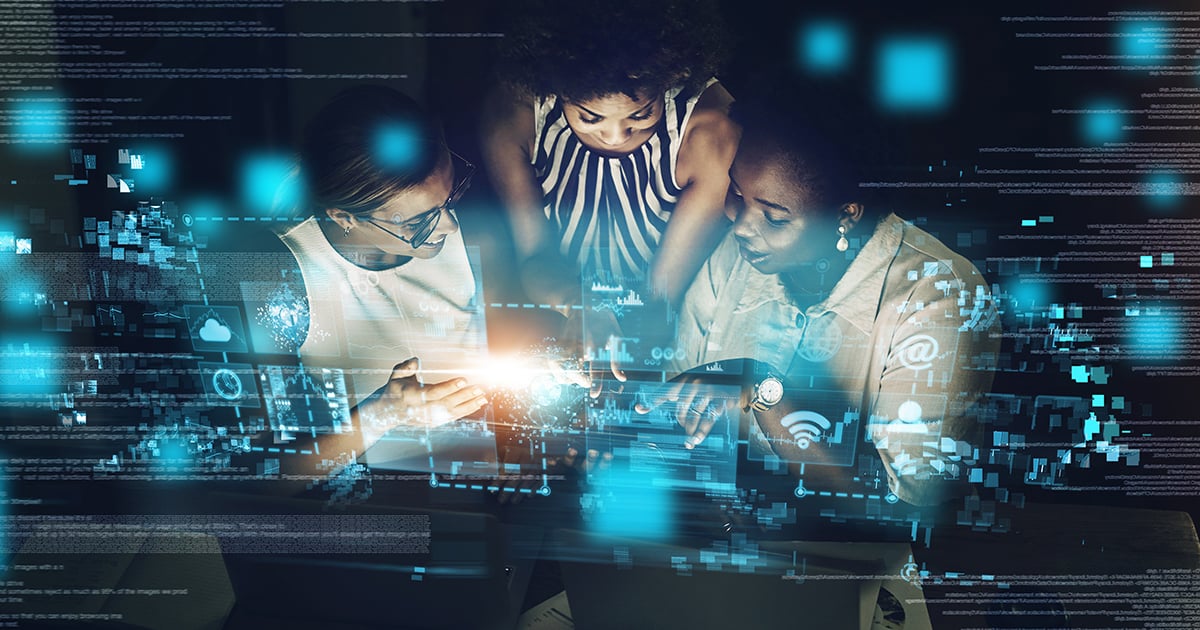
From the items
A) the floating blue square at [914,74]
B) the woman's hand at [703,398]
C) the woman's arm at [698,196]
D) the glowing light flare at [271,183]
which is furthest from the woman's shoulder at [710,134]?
the glowing light flare at [271,183]

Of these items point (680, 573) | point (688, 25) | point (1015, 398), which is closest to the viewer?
point (688, 25)

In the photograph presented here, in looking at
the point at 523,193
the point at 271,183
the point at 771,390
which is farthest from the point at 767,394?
the point at 271,183

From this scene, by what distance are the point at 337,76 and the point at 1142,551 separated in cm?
176

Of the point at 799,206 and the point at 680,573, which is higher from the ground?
the point at 799,206

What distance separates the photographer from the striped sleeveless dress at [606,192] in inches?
46.9

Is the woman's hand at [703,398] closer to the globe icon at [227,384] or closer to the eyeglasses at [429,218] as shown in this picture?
the eyeglasses at [429,218]

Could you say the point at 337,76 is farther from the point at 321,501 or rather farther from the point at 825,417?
the point at 825,417

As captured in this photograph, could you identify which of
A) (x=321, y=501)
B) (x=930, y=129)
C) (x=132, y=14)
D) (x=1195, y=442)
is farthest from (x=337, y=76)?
(x=1195, y=442)

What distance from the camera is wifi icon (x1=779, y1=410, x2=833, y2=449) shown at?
1261 mm

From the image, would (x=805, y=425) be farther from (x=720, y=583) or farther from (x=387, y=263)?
(x=387, y=263)

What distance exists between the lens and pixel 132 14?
125 centimetres

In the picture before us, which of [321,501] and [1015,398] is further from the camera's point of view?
[321,501]

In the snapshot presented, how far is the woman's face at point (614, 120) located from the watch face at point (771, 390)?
1.62ft

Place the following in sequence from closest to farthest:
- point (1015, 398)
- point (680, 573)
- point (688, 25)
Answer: point (688, 25) < point (1015, 398) < point (680, 573)
